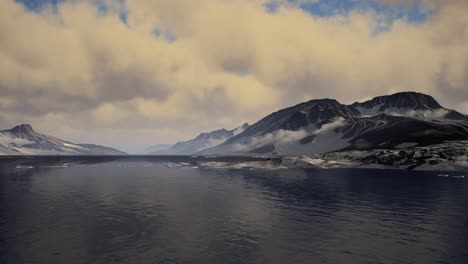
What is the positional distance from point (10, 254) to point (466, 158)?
203 metres

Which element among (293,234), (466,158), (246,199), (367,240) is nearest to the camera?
(367,240)

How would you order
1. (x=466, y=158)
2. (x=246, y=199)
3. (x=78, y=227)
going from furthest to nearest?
(x=466, y=158), (x=246, y=199), (x=78, y=227)

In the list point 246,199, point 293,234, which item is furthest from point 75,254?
point 246,199

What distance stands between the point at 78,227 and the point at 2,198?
41.1 meters

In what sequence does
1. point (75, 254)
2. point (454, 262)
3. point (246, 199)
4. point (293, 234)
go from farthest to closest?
point (246, 199), point (293, 234), point (75, 254), point (454, 262)

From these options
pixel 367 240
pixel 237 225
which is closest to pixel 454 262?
pixel 367 240

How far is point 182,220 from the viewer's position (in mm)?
50188

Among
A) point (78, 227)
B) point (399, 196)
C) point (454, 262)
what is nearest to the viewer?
point (454, 262)

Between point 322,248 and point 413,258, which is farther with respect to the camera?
point 322,248

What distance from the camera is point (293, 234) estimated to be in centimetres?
4138

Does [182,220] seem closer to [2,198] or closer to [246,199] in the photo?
[246,199]

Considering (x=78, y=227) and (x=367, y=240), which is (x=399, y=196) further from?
(x=78, y=227)

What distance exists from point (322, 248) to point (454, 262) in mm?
11941

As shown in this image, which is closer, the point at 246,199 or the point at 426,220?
the point at 426,220
